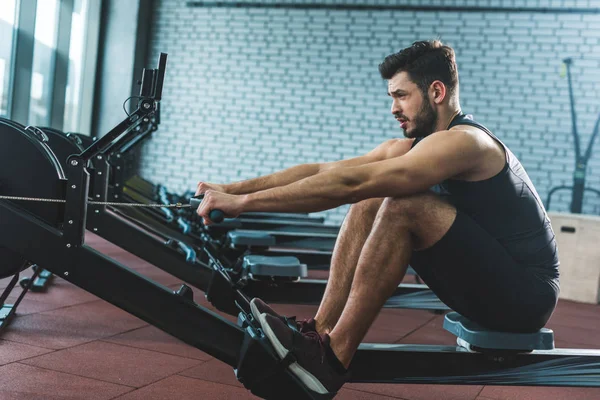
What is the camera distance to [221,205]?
1.73 meters

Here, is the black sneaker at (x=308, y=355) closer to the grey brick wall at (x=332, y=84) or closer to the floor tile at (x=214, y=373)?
the floor tile at (x=214, y=373)

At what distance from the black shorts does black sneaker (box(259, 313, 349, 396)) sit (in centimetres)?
39

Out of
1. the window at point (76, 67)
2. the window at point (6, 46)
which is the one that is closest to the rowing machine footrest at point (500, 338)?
the window at point (6, 46)

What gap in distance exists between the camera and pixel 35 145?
230 centimetres

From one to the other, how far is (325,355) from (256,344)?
0.63ft

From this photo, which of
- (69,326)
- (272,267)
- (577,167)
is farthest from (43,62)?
(577,167)

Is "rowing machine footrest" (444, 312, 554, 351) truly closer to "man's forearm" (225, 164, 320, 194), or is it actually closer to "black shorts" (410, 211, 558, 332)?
"black shorts" (410, 211, 558, 332)

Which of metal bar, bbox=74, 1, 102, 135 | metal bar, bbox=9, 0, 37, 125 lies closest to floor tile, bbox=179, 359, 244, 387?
metal bar, bbox=9, 0, 37, 125

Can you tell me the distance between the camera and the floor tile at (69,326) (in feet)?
8.59

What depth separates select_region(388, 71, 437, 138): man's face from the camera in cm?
205

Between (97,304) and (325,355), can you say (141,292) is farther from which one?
(97,304)

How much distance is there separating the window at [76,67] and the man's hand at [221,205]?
22.3 feet

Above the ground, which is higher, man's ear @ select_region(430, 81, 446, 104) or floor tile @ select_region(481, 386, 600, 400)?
man's ear @ select_region(430, 81, 446, 104)

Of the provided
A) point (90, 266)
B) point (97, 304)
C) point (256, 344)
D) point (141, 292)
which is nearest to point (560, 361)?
point (256, 344)
